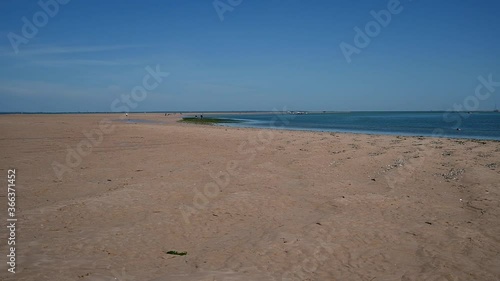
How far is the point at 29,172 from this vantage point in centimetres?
1320

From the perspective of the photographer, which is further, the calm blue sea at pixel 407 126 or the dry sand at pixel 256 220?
the calm blue sea at pixel 407 126

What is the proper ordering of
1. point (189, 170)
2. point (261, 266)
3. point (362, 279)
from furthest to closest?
point (189, 170), point (261, 266), point (362, 279)

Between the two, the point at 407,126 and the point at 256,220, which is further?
the point at 407,126

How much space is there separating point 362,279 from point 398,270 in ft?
2.70

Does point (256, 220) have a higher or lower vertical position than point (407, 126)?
lower

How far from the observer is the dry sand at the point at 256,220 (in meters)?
5.86

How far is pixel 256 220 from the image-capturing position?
27.4 ft

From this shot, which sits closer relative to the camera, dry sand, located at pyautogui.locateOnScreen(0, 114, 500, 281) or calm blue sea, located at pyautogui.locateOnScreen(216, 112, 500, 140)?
dry sand, located at pyautogui.locateOnScreen(0, 114, 500, 281)

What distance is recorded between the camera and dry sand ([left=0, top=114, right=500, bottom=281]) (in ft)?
19.2

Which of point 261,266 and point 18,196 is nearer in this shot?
point 261,266

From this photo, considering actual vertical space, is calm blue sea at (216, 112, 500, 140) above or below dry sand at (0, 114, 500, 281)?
above

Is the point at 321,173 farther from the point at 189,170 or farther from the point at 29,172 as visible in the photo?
the point at 29,172

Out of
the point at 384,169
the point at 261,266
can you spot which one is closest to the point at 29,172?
the point at 261,266

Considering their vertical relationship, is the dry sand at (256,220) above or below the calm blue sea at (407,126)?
below
